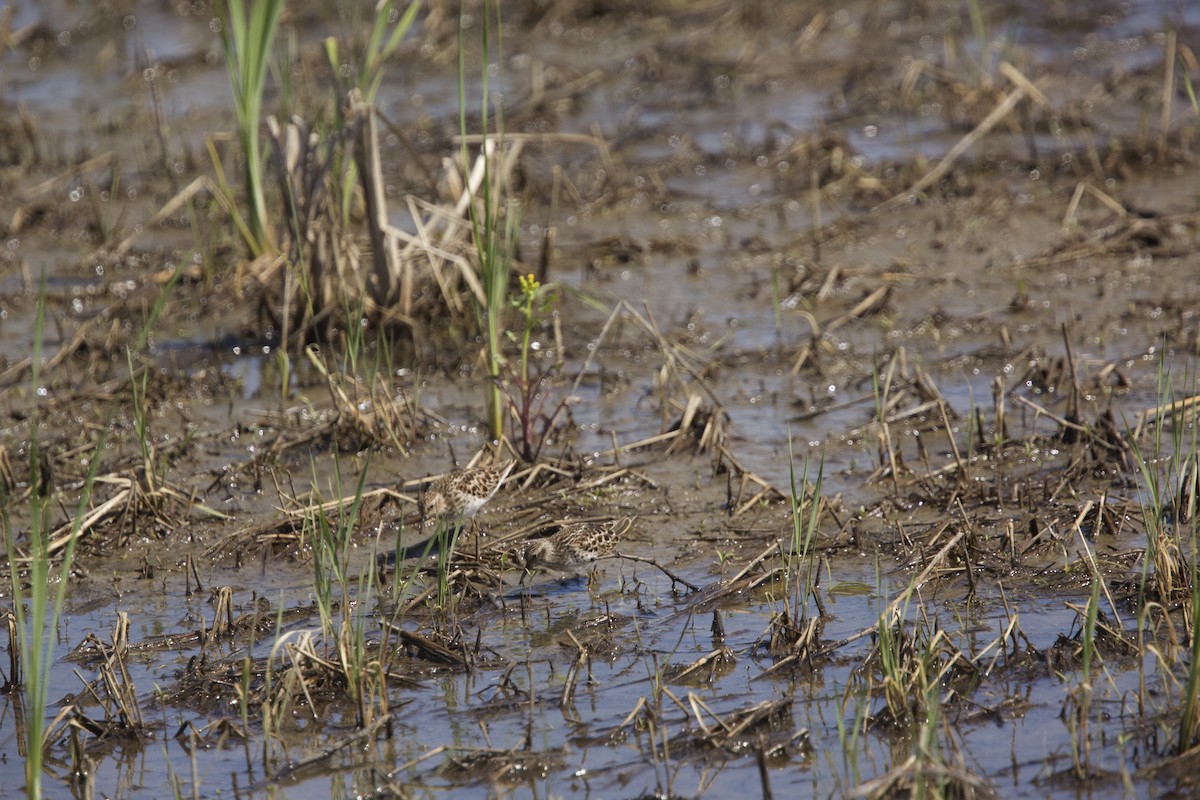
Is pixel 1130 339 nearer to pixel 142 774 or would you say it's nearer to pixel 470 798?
pixel 470 798

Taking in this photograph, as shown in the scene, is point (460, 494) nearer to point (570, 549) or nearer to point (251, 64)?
point (570, 549)

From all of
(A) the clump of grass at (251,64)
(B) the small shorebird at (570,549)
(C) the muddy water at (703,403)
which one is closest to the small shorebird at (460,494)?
(C) the muddy water at (703,403)

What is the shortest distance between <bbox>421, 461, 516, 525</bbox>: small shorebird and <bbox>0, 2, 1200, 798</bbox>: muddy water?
0.18 meters

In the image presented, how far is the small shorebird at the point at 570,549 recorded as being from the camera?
4828 millimetres

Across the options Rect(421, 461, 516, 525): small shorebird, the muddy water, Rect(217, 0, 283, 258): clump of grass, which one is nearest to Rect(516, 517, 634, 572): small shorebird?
the muddy water

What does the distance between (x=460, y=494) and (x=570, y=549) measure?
62 cm

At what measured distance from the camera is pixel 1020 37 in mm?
11461

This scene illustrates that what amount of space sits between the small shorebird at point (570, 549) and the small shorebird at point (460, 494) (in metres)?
0.38

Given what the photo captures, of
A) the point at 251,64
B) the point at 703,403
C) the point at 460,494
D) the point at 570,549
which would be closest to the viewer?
the point at 570,549

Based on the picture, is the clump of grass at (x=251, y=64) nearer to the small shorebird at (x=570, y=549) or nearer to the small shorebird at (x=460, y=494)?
the small shorebird at (x=460, y=494)

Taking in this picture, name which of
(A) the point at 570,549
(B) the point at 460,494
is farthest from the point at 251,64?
(A) the point at 570,549

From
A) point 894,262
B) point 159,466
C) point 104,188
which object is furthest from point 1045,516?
point 104,188

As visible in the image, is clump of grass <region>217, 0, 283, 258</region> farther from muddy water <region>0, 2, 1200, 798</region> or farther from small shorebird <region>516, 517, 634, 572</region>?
small shorebird <region>516, 517, 634, 572</region>

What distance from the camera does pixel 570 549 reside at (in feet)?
15.8
